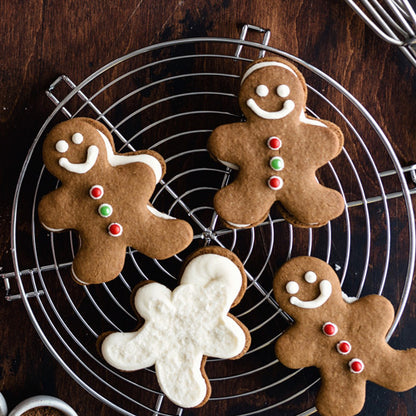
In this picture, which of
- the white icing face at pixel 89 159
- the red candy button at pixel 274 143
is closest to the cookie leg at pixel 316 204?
the red candy button at pixel 274 143

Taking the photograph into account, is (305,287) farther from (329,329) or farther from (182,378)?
(182,378)

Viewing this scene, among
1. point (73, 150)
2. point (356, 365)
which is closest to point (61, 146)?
point (73, 150)

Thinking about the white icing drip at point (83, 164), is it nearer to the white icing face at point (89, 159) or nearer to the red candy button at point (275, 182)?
the white icing face at point (89, 159)

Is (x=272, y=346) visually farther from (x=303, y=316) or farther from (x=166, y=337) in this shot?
(x=166, y=337)

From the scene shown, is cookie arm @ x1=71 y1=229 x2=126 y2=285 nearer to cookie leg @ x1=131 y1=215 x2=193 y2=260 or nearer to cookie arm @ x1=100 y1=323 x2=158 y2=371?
cookie leg @ x1=131 y1=215 x2=193 y2=260

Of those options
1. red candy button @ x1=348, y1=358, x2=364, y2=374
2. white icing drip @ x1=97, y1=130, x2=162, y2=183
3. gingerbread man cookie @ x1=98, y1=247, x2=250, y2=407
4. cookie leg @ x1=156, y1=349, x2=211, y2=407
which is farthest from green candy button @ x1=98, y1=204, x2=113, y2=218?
red candy button @ x1=348, y1=358, x2=364, y2=374
